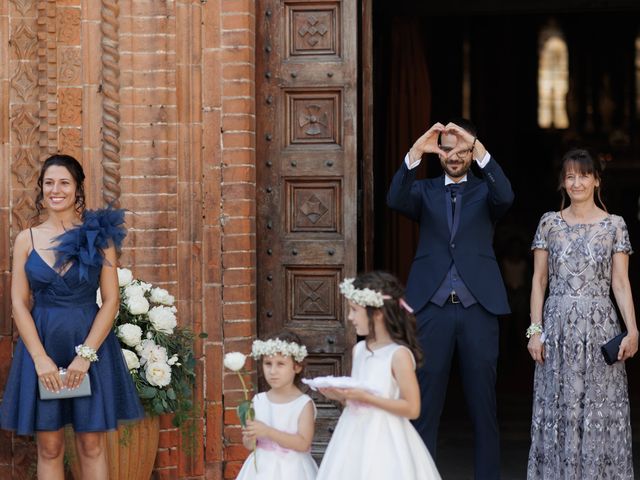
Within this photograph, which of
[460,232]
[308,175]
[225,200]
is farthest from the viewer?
[308,175]

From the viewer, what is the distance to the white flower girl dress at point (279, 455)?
5391 mm

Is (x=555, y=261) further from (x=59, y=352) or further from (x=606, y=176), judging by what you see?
(x=606, y=176)

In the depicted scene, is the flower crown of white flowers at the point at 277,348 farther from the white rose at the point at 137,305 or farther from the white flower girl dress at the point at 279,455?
the white rose at the point at 137,305

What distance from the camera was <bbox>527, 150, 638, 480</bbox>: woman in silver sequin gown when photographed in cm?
613

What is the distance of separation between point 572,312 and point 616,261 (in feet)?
1.14

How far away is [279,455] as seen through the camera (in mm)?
5414

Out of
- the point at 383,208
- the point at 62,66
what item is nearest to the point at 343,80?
the point at 62,66

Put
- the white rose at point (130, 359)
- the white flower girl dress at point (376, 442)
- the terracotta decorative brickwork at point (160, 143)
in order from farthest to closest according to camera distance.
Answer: the terracotta decorative brickwork at point (160, 143), the white rose at point (130, 359), the white flower girl dress at point (376, 442)

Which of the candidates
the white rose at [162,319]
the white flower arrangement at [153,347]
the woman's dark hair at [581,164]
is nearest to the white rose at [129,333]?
the white flower arrangement at [153,347]

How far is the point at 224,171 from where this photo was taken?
687cm

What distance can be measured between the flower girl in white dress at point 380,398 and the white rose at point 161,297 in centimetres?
157

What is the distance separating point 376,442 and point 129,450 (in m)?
1.76

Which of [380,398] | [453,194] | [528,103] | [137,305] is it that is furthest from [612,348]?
[528,103]

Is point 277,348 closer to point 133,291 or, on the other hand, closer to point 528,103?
point 133,291
